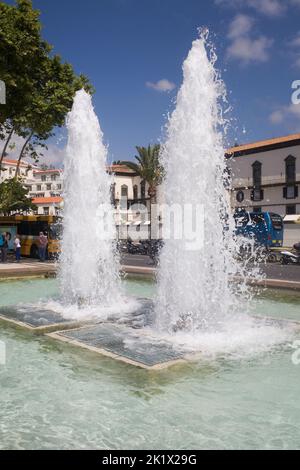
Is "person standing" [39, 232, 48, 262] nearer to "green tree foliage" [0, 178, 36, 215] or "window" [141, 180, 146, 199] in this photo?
"green tree foliage" [0, 178, 36, 215]

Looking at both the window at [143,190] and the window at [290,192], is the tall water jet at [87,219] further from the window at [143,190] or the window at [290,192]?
the window at [143,190]

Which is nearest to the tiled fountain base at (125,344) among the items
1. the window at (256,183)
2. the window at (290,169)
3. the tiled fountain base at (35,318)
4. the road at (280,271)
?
the tiled fountain base at (35,318)

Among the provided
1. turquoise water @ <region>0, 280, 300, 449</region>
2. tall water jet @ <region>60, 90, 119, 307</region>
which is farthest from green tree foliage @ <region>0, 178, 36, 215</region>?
turquoise water @ <region>0, 280, 300, 449</region>

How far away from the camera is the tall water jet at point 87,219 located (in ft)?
Answer: 35.1

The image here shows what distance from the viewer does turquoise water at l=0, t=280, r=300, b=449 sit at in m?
4.05

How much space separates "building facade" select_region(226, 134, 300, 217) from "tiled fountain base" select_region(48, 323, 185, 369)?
36.0m

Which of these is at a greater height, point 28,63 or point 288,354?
point 28,63

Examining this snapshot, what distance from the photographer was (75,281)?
10.7m

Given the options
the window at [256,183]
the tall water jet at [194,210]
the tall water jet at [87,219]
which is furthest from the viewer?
the window at [256,183]

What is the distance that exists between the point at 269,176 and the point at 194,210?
126 feet

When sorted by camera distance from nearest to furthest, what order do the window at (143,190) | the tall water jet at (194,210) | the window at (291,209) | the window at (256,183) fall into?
Result: the tall water jet at (194,210) < the window at (291,209) < the window at (256,183) < the window at (143,190)
